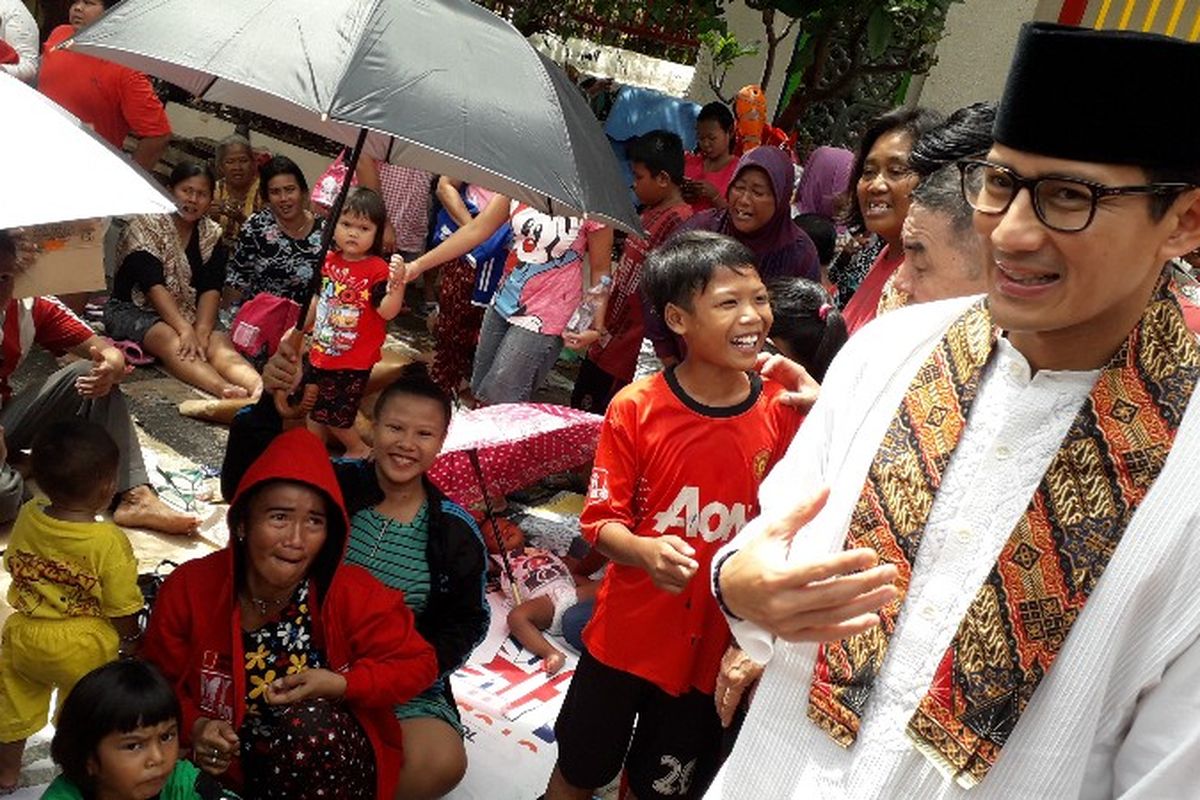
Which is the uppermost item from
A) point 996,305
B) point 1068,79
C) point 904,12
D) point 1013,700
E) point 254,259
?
point 904,12

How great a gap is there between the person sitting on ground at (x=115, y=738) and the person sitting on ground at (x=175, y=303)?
141 inches

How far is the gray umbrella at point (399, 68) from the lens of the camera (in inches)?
107

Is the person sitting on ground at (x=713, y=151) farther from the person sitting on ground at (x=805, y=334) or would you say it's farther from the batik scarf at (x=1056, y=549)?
the batik scarf at (x=1056, y=549)

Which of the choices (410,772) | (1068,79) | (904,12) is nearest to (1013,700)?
(1068,79)

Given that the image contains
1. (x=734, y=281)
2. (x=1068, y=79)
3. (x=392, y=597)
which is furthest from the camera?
A: (x=392, y=597)

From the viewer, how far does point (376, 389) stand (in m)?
6.32

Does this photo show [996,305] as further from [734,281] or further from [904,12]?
[904,12]

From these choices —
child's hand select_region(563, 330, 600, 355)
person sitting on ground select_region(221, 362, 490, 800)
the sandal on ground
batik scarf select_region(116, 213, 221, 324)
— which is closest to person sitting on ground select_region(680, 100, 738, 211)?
child's hand select_region(563, 330, 600, 355)

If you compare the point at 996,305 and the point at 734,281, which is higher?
the point at 996,305

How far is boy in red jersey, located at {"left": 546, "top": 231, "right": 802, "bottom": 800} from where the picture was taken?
9.55 ft

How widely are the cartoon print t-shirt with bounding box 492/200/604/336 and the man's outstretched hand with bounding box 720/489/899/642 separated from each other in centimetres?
401

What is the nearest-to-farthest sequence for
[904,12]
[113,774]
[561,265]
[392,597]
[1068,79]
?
1. [1068,79]
2. [113,774]
3. [392,597]
4. [561,265]
5. [904,12]

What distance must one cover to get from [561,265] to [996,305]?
4.16 m

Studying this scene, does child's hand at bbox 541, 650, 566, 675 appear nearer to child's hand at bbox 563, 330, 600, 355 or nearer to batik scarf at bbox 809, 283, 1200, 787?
child's hand at bbox 563, 330, 600, 355
